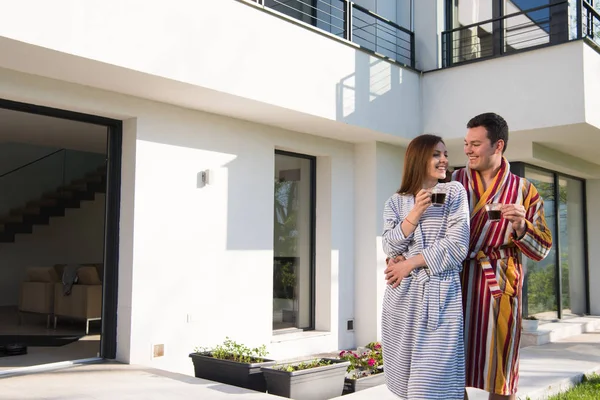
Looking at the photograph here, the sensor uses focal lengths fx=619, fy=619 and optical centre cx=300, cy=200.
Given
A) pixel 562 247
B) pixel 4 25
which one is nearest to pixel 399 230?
pixel 4 25

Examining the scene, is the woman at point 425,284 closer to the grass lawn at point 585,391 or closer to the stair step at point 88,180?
the grass lawn at point 585,391

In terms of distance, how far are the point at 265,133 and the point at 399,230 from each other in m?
4.25

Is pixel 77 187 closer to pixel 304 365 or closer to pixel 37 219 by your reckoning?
pixel 37 219

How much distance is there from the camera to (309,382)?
14.5ft

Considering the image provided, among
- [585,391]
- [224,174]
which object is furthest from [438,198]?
[224,174]

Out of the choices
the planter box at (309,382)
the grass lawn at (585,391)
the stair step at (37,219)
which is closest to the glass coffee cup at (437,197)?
the planter box at (309,382)

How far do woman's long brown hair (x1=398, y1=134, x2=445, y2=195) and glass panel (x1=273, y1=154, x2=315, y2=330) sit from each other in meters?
4.44

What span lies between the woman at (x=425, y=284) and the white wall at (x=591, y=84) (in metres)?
4.47

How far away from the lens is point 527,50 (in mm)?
6551

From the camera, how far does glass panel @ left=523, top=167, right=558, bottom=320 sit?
7957mm

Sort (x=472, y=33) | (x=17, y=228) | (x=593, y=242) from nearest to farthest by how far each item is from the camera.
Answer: (x=472, y=33), (x=593, y=242), (x=17, y=228)

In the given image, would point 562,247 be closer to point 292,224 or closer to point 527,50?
point 527,50

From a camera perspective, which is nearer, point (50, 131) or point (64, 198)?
point (50, 131)

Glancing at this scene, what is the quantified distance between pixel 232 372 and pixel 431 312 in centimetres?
278
